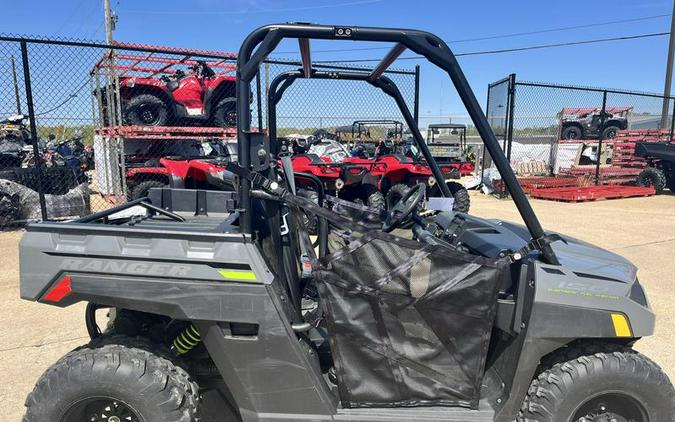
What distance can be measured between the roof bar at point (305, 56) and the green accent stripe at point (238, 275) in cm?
102

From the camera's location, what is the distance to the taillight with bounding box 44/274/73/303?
1.85 meters

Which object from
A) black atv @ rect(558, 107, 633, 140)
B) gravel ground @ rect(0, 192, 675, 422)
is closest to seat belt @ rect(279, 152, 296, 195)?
gravel ground @ rect(0, 192, 675, 422)

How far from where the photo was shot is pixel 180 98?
31.6ft

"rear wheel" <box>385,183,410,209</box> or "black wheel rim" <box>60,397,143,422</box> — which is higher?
"rear wheel" <box>385,183,410,209</box>

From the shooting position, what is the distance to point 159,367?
6.28ft

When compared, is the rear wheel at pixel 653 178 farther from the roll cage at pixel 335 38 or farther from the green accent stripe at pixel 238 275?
the green accent stripe at pixel 238 275

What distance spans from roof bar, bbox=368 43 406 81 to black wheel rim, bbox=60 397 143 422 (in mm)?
1906

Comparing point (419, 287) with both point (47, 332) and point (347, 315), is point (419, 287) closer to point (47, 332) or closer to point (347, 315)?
point (347, 315)

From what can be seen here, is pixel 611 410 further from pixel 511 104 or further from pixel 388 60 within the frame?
pixel 511 104

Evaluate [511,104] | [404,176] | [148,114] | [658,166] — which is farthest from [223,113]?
[658,166]

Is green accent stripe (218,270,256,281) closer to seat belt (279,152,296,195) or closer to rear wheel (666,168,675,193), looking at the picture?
seat belt (279,152,296,195)

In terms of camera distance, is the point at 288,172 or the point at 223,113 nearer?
the point at 288,172

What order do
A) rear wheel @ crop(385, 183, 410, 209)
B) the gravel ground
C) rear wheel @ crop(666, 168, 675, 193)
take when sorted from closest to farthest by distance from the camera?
the gravel ground < rear wheel @ crop(385, 183, 410, 209) < rear wheel @ crop(666, 168, 675, 193)

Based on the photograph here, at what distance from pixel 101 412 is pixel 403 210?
1.78m
